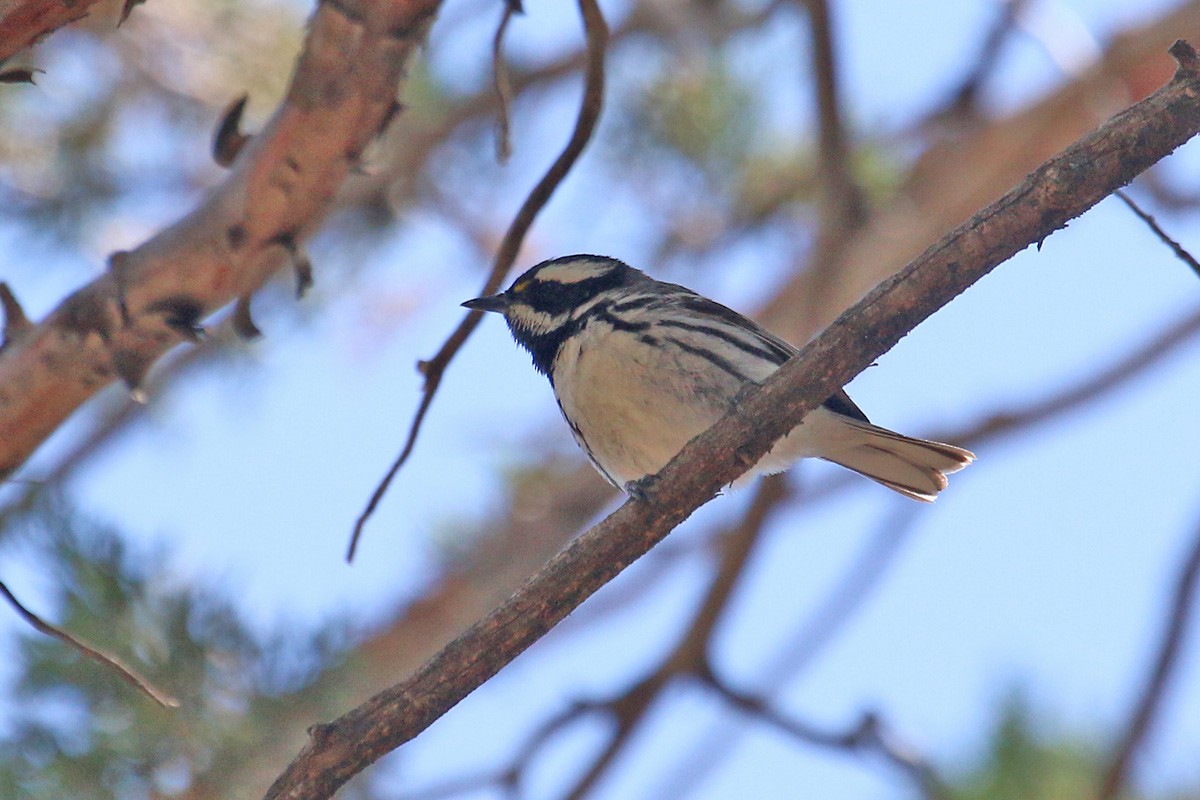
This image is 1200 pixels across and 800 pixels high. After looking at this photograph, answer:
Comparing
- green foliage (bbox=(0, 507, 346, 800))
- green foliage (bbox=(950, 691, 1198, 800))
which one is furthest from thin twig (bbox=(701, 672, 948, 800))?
green foliage (bbox=(0, 507, 346, 800))

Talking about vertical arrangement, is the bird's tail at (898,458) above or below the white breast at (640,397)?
below

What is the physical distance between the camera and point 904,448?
10.9 feet

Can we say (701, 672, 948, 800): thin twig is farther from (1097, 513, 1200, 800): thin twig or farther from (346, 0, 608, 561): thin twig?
(346, 0, 608, 561): thin twig

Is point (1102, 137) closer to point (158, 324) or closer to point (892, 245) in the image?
point (158, 324)

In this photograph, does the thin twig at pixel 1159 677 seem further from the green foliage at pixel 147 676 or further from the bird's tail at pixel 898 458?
the green foliage at pixel 147 676

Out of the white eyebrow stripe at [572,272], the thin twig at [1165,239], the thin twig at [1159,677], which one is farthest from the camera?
the white eyebrow stripe at [572,272]

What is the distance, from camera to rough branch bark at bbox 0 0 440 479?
2416mm

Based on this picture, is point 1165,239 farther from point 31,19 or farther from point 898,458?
point 31,19

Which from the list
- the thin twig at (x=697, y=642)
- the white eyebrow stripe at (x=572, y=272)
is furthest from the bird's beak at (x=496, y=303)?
the thin twig at (x=697, y=642)

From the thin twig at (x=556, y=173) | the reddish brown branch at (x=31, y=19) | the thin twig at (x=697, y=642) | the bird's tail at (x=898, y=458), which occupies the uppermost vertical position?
the reddish brown branch at (x=31, y=19)

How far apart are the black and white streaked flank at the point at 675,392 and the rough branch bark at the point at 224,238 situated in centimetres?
69

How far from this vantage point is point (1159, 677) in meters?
3.55

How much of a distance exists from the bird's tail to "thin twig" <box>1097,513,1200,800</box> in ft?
2.27

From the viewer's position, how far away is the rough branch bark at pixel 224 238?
2416mm
